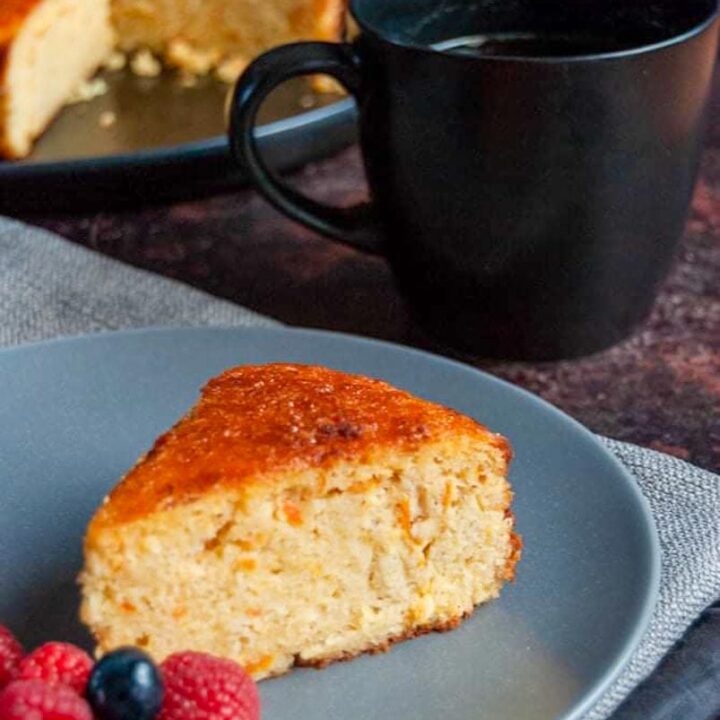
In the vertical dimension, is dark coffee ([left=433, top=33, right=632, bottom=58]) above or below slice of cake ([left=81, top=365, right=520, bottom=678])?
above

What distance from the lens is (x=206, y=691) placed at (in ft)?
3.53

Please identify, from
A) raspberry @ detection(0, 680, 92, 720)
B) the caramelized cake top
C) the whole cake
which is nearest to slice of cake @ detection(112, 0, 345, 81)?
the whole cake

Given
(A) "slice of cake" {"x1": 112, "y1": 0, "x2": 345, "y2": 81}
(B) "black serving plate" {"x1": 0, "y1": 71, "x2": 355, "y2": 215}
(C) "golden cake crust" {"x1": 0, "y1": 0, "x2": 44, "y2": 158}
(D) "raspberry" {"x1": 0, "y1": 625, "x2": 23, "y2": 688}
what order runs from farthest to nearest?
(A) "slice of cake" {"x1": 112, "y1": 0, "x2": 345, "y2": 81} → (C) "golden cake crust" {"x1": 0, "y1": 0, "x2": 44, "y2": 158} → (B) "black serving plate" {"x1": 0, "y1": 71, "x2": 355, "y2": 215} → (D) "raspberry" {"x1": 0, "y1": 625, "x2": 23, "y2": 688}

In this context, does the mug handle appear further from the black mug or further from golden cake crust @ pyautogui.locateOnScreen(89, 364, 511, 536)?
golden cake crust @ pyautogui.locateOnScreen(89, 364, 511, 536)

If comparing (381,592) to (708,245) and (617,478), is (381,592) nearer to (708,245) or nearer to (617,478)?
(617,478)

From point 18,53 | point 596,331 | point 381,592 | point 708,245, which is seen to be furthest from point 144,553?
point 18,53

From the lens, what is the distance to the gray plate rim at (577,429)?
3.75 ft

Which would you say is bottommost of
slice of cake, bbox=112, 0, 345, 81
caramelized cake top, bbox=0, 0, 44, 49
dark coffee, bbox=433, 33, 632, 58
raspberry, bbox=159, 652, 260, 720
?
slice of cake, bbox=112, 0, 345, 81

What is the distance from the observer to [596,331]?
1.78m

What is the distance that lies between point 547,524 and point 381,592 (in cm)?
18

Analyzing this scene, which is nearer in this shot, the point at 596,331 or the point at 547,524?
the point at 547,524

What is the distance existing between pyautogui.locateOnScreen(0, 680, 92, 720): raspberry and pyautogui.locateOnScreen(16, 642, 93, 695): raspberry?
1.1 inches

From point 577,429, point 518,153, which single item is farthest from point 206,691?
point 518,153

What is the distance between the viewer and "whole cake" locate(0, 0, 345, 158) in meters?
→ 2.40
